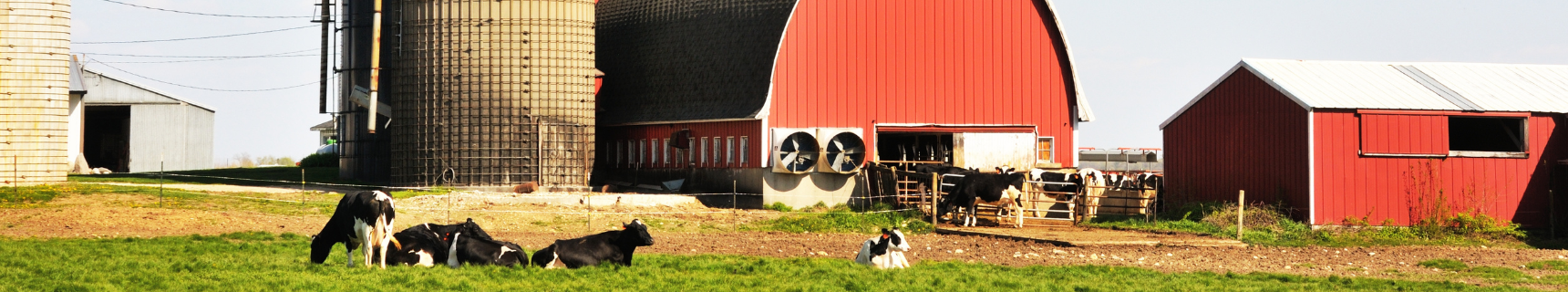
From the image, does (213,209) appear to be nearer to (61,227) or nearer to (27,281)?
(61,227)

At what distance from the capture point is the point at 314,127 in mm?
92875

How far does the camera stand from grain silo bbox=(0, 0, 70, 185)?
32062 millimetres

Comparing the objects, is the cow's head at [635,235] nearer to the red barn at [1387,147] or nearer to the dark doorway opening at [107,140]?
the red barn at [1387,147]

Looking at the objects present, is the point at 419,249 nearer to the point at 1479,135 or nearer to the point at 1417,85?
the point at 1417,85

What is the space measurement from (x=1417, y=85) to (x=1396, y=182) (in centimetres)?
303

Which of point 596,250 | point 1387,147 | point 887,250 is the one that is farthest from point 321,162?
point 887,250

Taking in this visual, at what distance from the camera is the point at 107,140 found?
58219 millimetres

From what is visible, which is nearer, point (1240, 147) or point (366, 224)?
point (366, 224)

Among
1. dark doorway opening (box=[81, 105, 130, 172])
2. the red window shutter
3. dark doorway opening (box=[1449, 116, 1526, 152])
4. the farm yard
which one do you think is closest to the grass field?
the farm yard

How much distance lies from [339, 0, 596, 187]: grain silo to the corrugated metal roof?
15474 mm

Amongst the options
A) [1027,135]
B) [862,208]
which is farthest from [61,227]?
[1027,135]

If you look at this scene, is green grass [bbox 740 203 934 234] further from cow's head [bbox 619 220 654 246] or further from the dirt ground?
cow's head [bbox 619 220 654 246]

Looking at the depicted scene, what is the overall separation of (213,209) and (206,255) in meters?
8.70

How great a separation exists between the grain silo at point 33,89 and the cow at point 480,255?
20.8 metres
